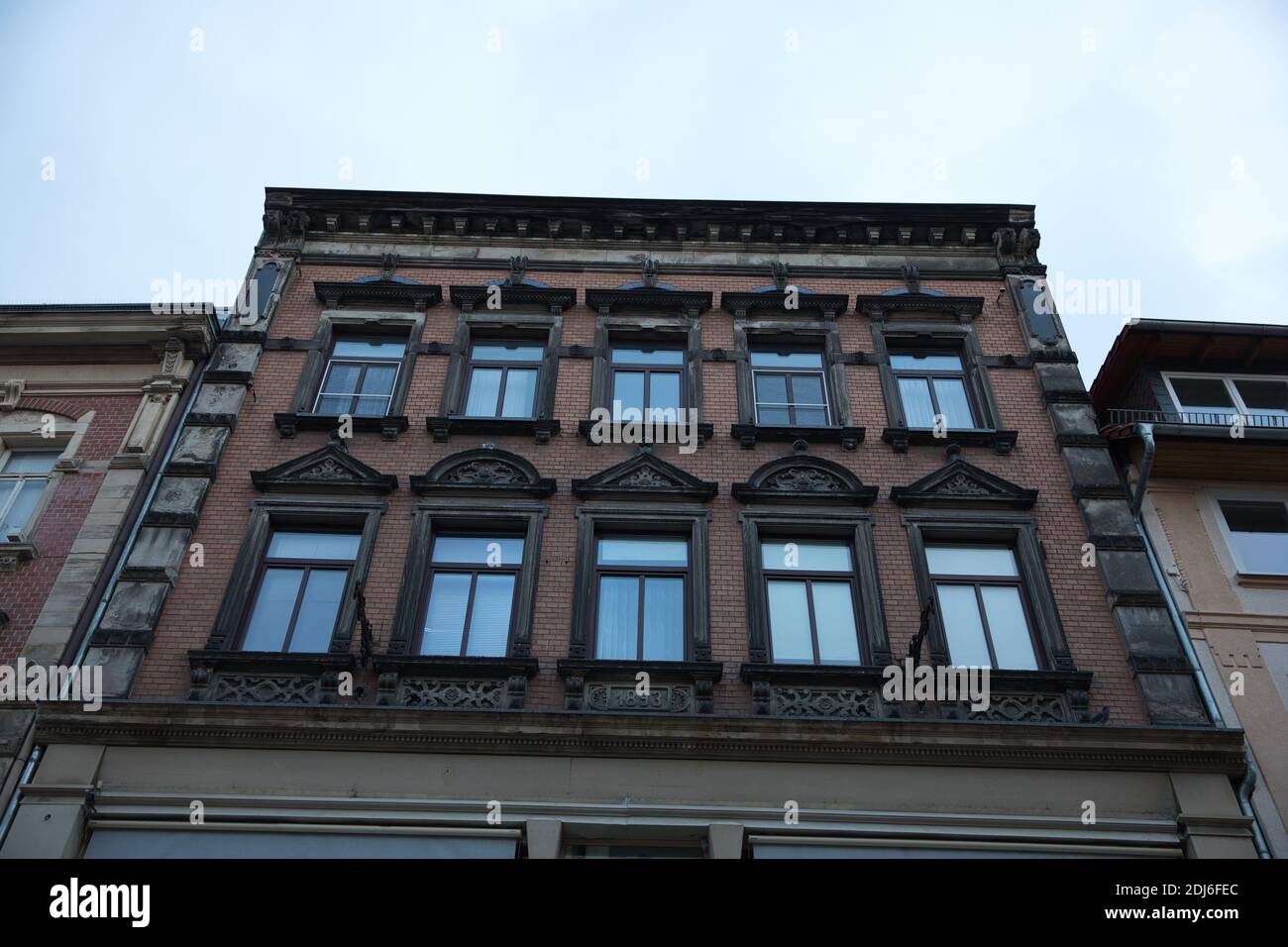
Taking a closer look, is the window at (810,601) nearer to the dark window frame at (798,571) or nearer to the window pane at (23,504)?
the dark window frame at (798,571)

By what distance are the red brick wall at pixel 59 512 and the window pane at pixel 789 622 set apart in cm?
890

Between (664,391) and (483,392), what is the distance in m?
2.78

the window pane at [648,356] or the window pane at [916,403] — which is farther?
the window pane at [648,356]

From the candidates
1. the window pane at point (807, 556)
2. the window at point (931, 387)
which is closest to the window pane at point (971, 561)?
the window pane at point (807, 556)

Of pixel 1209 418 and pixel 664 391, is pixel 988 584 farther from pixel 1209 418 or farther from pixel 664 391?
pixel 664 391

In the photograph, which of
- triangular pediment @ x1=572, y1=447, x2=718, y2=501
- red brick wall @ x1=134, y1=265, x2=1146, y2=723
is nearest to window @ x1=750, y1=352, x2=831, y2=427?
red brick wall @ x1=134, y1=265, x2=1146, y2=723

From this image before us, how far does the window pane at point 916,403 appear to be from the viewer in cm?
1595

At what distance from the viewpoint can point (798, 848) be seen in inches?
432

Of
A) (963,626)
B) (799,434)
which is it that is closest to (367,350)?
(799,434)

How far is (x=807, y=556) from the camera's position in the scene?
46.2ft

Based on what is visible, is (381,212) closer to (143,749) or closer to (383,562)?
(383,562)

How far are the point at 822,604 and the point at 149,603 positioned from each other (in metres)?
8.23

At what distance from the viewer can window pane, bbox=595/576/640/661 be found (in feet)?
42.4
